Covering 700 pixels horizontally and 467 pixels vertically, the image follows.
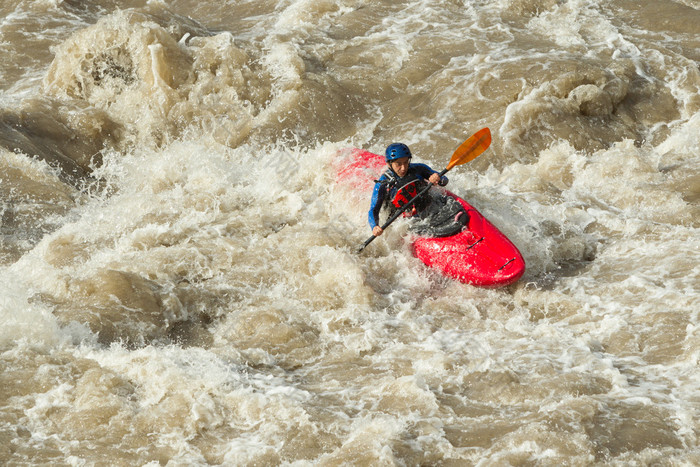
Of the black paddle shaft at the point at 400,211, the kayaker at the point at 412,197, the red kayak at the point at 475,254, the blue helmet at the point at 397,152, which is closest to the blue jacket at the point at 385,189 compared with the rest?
the kayaker at the point at 412,197

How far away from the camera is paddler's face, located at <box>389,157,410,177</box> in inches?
250

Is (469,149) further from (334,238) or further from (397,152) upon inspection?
(334,238)

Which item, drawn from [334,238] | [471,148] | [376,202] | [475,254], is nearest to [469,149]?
[471,148]

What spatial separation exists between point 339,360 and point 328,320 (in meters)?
0.49

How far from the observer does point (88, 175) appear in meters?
8.48

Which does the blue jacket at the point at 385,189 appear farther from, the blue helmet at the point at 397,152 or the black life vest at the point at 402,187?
the blue helmet at the point at 397,152

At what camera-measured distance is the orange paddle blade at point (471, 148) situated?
6.92 metres

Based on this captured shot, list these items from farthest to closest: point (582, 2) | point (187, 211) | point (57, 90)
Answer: point (582, 2) → point (57, 90) → point (187, 211)

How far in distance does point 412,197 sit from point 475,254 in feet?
2.67

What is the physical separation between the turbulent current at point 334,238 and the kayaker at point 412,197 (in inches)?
9.2

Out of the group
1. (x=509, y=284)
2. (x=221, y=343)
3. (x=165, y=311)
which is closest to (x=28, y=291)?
(x=165, y=311)

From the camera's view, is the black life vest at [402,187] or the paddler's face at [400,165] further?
the black life vest at [402,187]

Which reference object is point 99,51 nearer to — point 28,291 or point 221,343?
point 28,291

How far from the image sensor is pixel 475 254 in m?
6.17
